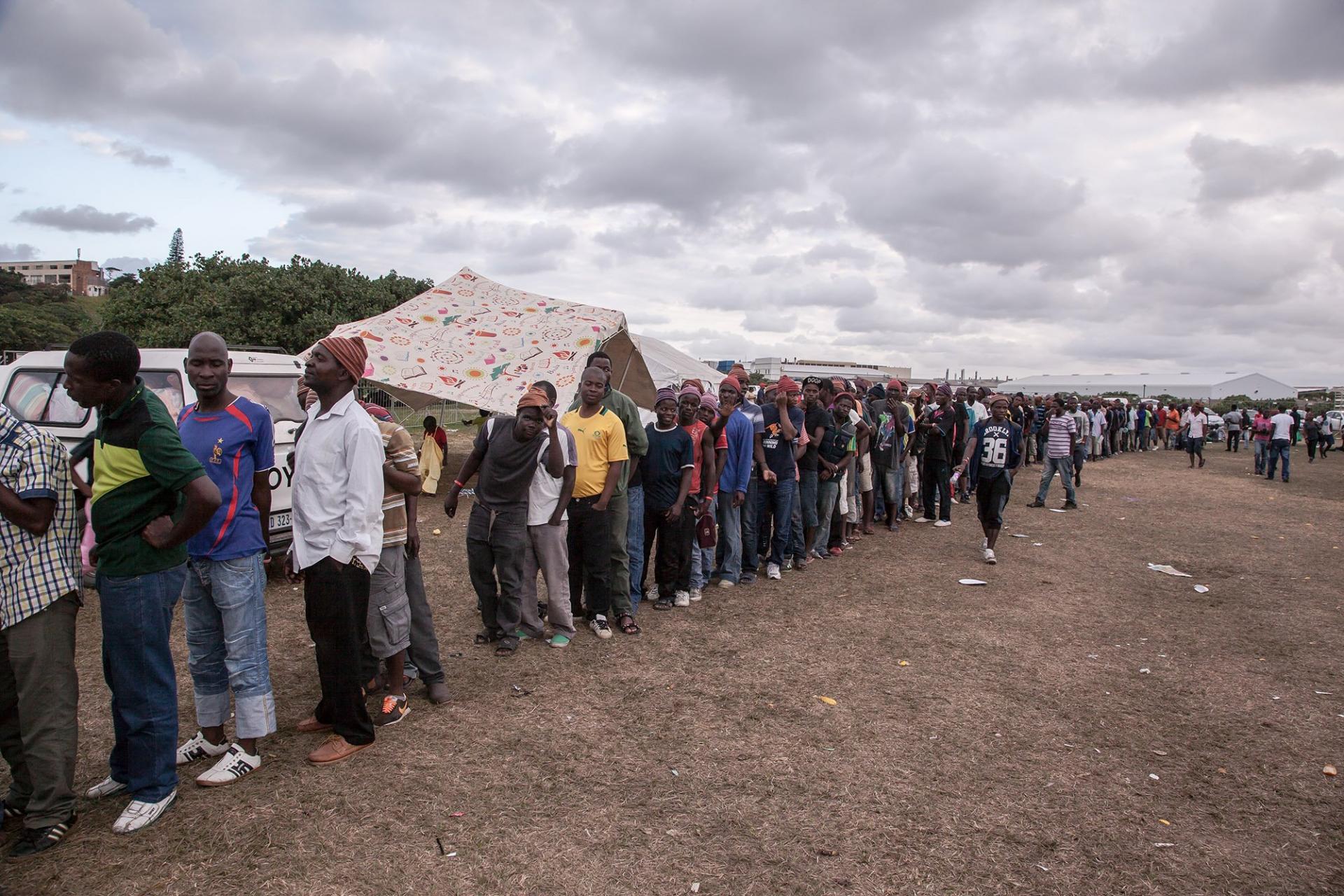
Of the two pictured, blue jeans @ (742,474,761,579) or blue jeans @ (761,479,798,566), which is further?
blue jeans @ (761,479,798,566)

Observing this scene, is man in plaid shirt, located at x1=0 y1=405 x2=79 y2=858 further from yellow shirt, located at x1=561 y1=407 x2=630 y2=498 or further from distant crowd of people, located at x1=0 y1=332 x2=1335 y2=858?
yellow shirt, located at x1=561 y1=407 x2=630 y2=498

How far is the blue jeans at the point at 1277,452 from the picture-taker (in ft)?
59.6

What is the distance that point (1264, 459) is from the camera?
1967 cm

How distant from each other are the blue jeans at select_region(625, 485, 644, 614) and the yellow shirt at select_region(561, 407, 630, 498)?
0.52 metres

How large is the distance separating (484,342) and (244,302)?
54.7ft

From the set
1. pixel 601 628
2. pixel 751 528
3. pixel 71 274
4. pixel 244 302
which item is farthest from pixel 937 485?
pixel 71 274

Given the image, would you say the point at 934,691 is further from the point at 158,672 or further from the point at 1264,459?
the point at 1264,459

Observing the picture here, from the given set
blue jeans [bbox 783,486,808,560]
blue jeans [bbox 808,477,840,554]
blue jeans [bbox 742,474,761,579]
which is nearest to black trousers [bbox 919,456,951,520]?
blue jeans [bbox 808,477,840,554]

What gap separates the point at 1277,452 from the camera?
18734mm

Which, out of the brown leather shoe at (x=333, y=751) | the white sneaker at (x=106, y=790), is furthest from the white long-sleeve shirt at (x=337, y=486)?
the white sneaker at (x=106, y=790)

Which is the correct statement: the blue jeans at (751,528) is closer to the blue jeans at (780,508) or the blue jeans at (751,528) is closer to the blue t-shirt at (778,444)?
the blue jeans at (780,508)

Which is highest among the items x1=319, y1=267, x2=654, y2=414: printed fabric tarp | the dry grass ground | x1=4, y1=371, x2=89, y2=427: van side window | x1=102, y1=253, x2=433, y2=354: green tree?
x1=102, y1=253, x2=433, y2=354: green tree

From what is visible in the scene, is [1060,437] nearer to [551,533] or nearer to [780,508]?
[780,508]

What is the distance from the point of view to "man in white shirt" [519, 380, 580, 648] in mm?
5312
